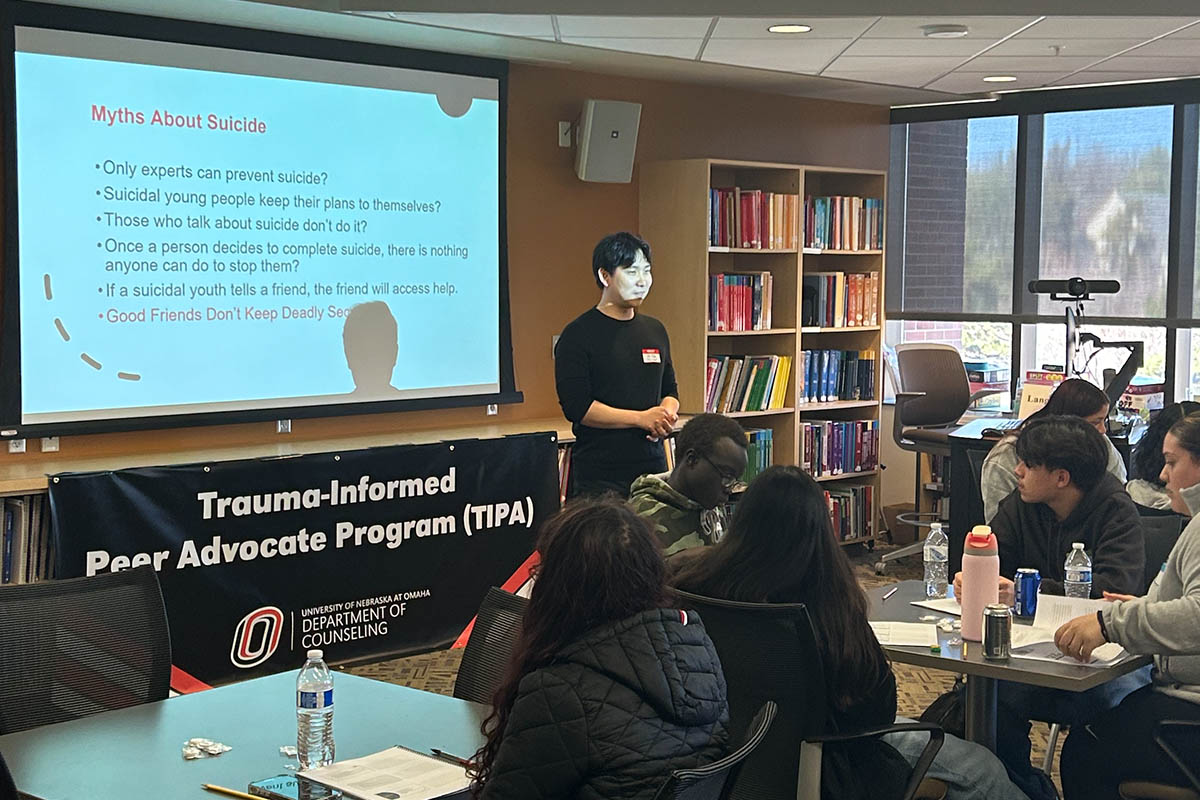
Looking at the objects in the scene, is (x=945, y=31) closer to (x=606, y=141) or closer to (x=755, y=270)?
(x=606, y=141)

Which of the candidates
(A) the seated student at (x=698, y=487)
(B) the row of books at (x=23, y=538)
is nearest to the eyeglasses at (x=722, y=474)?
(A) the seated student at (x=698, y=487)

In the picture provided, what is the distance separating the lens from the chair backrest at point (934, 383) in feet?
23.8

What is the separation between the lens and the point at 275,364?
18.4 feet

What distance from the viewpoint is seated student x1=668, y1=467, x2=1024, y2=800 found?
2602 mm

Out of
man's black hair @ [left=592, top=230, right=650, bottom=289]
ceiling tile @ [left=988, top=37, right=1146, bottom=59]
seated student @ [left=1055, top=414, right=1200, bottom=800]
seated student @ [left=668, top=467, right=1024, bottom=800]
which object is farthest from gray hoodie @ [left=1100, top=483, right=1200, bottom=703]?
ceiling tile @ [left=988, top=37, right=1146, bottom=59]

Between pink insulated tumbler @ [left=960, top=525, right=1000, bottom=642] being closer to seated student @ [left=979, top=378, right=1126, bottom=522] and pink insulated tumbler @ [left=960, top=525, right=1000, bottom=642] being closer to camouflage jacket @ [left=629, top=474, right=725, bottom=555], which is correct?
camouflage jacket @ [left=629, top=474, right=725, bottom=555]

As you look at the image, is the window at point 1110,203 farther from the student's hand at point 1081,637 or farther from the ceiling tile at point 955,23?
the student's hand at point 1081,637

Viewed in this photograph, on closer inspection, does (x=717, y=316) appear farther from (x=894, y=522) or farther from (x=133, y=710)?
(x=133, y=710)

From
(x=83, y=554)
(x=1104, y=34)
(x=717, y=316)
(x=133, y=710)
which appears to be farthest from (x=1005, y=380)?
(x=133, y=710)

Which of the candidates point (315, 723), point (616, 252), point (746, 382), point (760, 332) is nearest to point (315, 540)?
point (616, 252)

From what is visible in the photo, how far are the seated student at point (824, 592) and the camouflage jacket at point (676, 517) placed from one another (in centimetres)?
76

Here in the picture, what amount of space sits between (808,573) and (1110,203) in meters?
5.58

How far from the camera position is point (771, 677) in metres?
2.58

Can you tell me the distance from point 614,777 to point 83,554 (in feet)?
11.1
